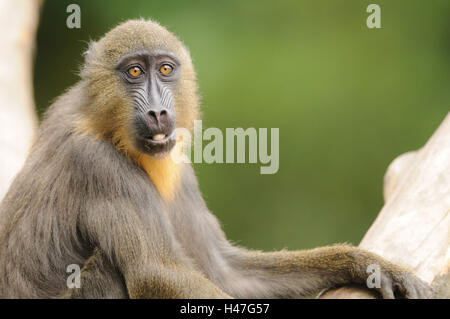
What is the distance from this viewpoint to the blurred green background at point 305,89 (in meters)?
11.2

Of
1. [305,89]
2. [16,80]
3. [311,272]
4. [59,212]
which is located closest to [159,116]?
[59,212]

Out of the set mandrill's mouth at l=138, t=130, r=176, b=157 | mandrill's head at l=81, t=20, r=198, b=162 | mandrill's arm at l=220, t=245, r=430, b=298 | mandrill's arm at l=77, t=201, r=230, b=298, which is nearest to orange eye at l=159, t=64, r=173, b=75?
mandrill's head at l=81, t=20, r=198, b=162

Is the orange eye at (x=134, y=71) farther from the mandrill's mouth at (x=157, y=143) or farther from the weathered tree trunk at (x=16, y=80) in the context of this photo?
the weathered tree trunk at (x=16, y=80)

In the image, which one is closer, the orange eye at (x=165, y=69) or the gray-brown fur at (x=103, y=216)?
the gray-brown fur at (x=103, y=216)

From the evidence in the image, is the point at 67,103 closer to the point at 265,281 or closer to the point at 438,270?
the point at 265,281

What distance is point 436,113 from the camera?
A: 11.4 meters

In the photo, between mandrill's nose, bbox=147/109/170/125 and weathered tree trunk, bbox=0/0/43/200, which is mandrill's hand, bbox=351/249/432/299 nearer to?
mandrill's nose, bbox=147/109/170/125

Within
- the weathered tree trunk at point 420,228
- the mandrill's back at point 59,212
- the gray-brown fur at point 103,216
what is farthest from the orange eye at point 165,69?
Result: the weathered tree trunk at point 420,228

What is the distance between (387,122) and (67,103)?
24.9ft

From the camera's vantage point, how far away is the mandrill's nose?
16.1 ft

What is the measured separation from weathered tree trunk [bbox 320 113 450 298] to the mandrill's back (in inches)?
80.5

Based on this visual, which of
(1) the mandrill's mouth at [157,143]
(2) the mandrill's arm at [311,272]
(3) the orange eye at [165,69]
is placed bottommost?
(2) the mandrill's arm at [311,272]

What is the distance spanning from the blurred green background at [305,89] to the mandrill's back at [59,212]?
239 inches
